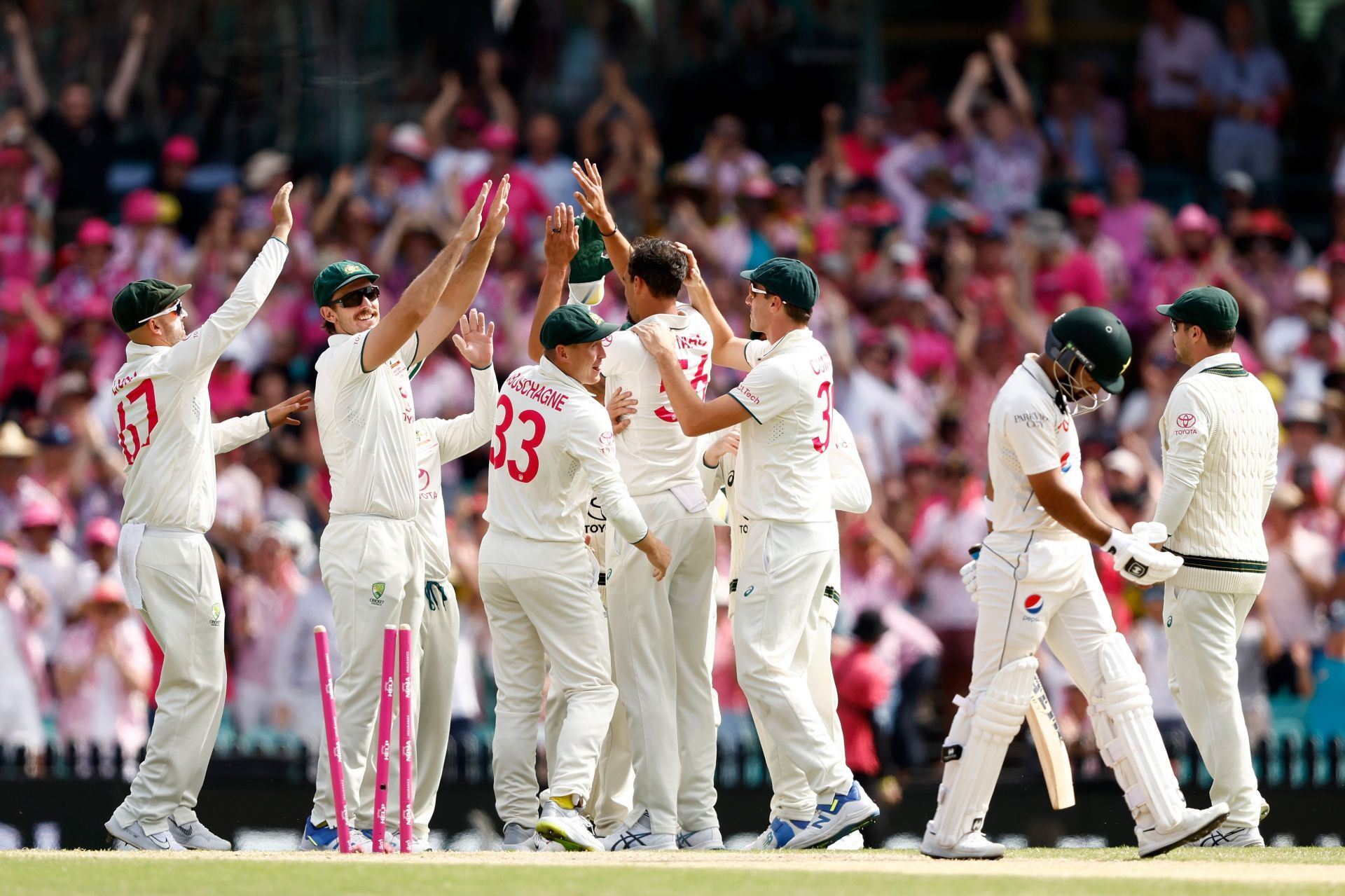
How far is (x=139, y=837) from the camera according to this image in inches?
355

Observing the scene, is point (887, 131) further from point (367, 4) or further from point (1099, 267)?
point (367, 4)

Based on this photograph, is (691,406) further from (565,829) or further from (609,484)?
(565,829)

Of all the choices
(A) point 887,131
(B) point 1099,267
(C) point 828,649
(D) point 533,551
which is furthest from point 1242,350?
(D) point 533,551

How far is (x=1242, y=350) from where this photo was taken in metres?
15.2

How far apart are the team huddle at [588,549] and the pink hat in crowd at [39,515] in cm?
436

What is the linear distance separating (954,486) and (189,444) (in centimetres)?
624

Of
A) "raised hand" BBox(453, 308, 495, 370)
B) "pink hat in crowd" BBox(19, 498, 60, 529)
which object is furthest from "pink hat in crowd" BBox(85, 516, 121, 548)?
"raised hand" BBox(453, 308, 495, 370)

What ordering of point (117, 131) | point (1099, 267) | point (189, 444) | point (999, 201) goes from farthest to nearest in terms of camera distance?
1. point (117, 131)
2. point (999, 201)
3. point (1099, 267)
4. point (189, 444)

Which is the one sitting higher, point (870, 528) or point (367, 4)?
point (367, 4)

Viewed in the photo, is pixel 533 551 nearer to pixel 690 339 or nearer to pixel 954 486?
pixel 690 339

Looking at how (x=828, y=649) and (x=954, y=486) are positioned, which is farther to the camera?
(x=954, y=486)

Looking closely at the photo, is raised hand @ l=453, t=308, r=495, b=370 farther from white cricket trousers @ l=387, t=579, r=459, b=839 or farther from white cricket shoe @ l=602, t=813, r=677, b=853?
white cricket shoe @ l=602, t=813, r=677, b=853

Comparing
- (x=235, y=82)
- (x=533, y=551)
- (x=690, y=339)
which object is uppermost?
(x=235, y=82)

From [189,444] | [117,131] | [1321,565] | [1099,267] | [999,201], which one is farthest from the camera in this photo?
[117,131]
